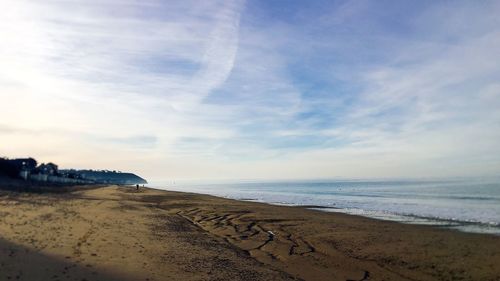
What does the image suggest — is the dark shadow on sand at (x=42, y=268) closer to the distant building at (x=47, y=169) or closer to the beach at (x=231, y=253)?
the beach at (x=231, y=253)

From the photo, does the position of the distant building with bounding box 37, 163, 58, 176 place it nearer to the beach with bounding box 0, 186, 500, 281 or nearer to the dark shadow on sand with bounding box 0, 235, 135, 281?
the beach with bounding box 0, 186, 500, 281

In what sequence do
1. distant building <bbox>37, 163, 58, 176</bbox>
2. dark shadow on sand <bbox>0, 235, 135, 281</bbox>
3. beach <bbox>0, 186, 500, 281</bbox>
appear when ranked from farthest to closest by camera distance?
distant building <bbox>37, 163, 58, 176</bbox>
beach <bbox>0, 186, 500, 281</bbox>
dark shadow on sand <bbox>0, 235, 135, 281</bbox>

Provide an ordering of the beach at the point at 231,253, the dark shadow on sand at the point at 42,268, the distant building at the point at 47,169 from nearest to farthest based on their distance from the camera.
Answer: the dark shadow on sand at the point at 42,268, the beach at the point at 231,253, the distant building at the point at 47,169

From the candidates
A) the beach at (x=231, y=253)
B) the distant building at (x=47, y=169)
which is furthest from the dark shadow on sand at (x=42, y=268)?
the distant building at (x=47, y=169)

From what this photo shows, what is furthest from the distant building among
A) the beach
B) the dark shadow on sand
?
the dark shadow on sand

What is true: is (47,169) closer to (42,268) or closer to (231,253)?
(231,253)

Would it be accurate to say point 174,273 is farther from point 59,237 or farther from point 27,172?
point 27,172

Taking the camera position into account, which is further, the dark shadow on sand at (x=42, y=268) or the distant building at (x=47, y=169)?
the distant building at (x=47, y=169)

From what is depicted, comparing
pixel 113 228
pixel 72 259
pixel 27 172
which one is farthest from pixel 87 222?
pixel 27 172

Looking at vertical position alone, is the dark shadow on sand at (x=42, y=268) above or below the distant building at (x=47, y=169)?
below

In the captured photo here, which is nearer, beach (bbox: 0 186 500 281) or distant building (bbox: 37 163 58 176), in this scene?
beach (bbox: 0 186 500 281)

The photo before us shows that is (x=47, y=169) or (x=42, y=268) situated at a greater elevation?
(x=47, y=169)

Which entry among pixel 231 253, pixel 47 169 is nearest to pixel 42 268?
pixel 231 253

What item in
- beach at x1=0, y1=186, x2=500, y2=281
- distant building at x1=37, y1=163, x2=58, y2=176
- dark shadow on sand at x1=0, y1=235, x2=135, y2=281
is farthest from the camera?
distant building at x1=37, y1=163, x2=58, y2=176
